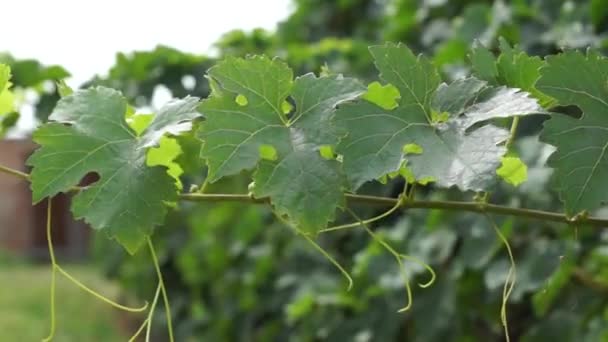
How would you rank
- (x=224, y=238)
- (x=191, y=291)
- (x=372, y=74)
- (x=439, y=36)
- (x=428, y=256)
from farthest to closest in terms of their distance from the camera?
(x=191, y=291), (x=224, y=238), (x=372, y=74), (x=439, y=36), (x=428, y=256)

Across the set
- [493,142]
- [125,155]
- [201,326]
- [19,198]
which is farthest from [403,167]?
[19,198]

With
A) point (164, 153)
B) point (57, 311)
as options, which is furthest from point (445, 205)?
point (57, 311)

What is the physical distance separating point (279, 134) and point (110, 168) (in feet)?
0.42

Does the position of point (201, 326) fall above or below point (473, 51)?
below

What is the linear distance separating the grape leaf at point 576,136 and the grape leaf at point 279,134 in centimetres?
14

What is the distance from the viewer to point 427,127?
0.79m

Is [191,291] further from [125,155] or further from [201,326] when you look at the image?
[125,155]

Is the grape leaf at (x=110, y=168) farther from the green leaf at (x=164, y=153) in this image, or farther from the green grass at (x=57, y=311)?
the green grass at (x=57, y=311)

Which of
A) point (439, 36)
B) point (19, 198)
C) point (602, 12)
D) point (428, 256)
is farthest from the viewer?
point (19, 198)

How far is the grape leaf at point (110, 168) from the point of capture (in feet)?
→ 2.60

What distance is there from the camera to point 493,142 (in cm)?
76

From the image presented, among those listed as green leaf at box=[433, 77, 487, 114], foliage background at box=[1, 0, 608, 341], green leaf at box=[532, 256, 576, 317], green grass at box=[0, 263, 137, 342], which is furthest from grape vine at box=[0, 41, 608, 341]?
green grass at box=[0, 263, 137, 342]

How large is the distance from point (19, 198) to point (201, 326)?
5.18 metres

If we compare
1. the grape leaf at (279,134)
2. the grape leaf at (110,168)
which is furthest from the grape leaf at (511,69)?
the grape leaf at (110,168)
